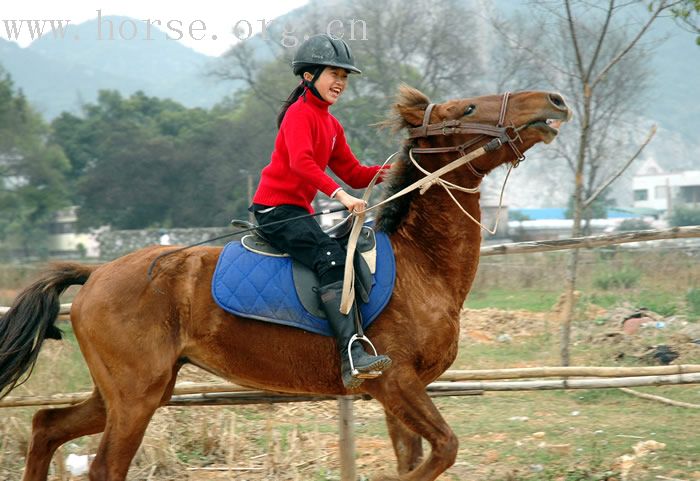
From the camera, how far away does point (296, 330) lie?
4297mm

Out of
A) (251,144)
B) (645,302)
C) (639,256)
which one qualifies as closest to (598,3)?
(645,302)

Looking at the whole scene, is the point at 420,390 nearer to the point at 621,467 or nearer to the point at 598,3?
the point at 621,467

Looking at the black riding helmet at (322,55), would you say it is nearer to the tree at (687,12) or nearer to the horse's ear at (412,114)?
the horse's ear at (412,114)

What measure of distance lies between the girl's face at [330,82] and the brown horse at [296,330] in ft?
1.19

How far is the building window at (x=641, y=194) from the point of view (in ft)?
258

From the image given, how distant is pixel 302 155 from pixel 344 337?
3.18 feet

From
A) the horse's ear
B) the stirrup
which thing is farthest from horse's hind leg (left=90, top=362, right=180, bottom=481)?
the horse's ear

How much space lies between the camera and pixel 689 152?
424 ft

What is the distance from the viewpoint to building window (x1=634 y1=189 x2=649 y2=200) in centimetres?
7869

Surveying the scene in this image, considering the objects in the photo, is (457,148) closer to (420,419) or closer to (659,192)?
(420,419)

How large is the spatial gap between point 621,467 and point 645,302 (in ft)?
23.4

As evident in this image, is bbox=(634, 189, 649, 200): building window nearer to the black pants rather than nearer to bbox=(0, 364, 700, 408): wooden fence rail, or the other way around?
bbox=(0, 364, 700, 408): wooden fence rail

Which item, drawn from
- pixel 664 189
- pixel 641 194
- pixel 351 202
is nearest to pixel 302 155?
pixel 351 202

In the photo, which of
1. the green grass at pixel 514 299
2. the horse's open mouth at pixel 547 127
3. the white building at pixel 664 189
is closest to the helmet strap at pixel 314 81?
the horse's open mouth at pixel 547 127
